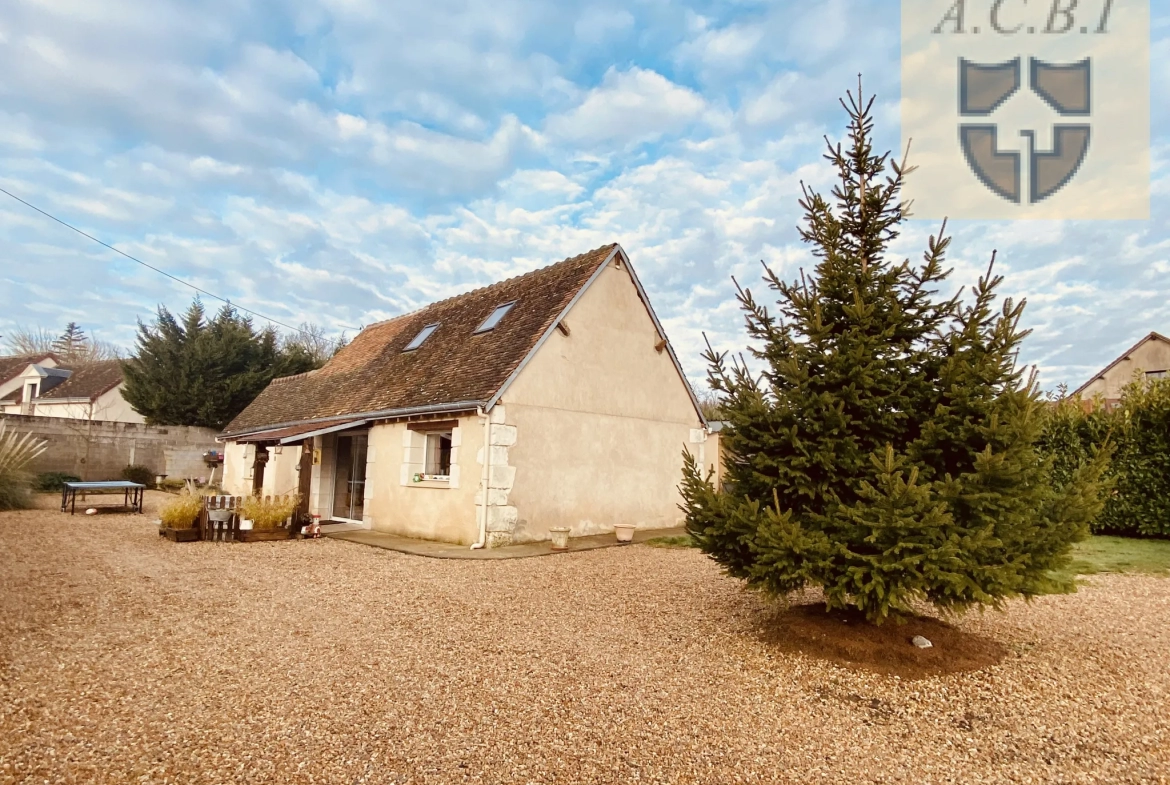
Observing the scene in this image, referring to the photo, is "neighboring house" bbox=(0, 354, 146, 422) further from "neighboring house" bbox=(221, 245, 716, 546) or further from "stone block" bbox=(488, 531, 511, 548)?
"stone block" bbox=(488, 531, 511, 548)

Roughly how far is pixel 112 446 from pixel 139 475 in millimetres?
1328

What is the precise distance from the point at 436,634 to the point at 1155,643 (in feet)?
19.8

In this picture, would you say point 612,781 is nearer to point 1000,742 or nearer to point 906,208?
point 1000,742

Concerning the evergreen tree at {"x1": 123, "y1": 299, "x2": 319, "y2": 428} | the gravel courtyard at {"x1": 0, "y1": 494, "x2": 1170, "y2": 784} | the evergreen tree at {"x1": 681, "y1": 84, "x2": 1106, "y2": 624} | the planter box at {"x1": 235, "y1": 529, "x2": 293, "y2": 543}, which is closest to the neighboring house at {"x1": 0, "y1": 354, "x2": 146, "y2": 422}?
the evergreen tree at {"x1": 123, "y1": 299, "x2": 319, "y2": 428}

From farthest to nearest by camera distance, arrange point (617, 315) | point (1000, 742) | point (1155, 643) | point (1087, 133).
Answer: point (617, 315)
point (1087, 133)
point (1155, 643)
point (1000, 742)

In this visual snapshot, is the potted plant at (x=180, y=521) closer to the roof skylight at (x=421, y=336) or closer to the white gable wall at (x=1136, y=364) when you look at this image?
the roof skylight at (x=421, y=336)

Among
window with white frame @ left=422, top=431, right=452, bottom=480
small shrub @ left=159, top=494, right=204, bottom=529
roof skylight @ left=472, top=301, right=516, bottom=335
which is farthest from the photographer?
roof skylight @ left=472, top=301, right=516, bottom=335

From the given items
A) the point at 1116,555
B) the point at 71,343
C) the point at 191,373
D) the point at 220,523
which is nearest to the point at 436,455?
the point at 220,523

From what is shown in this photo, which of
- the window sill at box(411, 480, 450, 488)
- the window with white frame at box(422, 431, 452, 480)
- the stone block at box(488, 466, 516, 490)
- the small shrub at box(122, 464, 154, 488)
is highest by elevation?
the window with white frame at box(422, 431, 452, 480)

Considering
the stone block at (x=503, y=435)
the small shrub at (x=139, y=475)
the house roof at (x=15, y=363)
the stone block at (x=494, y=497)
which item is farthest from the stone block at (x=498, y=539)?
the house roof at (x=15, y=363)

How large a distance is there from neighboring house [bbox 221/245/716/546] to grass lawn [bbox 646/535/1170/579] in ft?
6.00

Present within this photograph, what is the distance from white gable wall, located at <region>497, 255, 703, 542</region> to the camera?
37.0ft

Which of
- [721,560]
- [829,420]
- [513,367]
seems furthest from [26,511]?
[829,420]

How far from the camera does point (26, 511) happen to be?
14.8 meters
